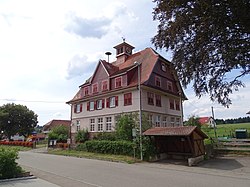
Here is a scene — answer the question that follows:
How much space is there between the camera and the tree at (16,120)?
6384cm

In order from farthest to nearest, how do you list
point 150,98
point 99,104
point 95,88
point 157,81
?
1. point 95,88
2. point 99,104
3. point 157,81
4. point 150,98

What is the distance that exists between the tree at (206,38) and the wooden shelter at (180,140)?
9582 mm

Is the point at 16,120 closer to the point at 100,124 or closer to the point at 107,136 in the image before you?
the point at 100,124

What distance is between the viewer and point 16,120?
2579 inches

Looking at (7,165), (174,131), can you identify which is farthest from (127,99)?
(7,165)

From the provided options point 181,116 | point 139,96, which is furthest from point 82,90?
point 181,116

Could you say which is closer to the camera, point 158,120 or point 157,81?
point 158,120

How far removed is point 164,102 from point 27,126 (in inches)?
1886

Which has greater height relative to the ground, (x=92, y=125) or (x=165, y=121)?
(x=165, y=121)

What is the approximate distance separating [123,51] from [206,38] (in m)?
30.7

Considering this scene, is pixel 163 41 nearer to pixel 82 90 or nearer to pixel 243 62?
pixel 243 62

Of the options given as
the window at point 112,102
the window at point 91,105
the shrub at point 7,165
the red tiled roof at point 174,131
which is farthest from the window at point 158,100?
the shrub at point 7,165

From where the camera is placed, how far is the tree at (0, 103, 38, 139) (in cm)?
6384

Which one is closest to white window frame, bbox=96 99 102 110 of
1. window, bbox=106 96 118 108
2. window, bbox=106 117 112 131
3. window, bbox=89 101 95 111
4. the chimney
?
window, bbox=89 101 95 111
